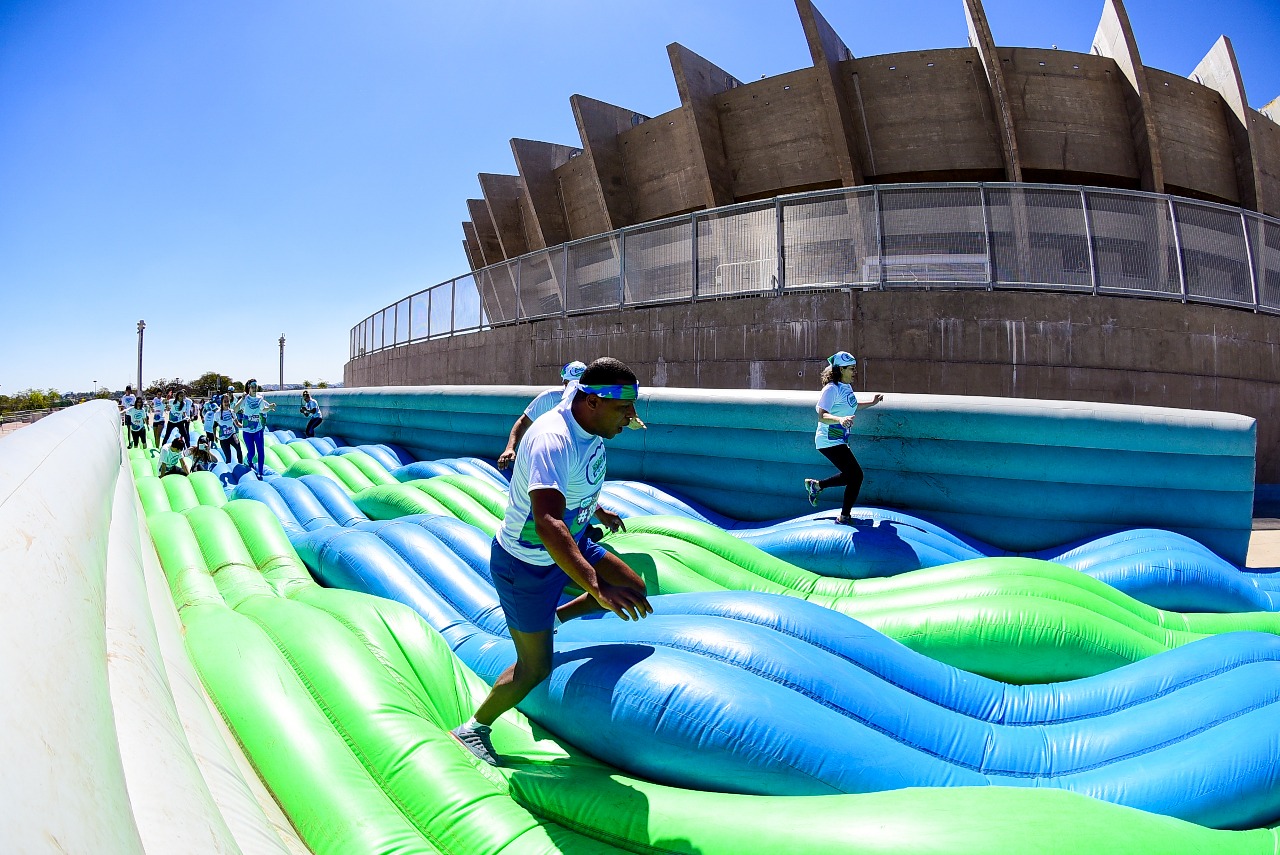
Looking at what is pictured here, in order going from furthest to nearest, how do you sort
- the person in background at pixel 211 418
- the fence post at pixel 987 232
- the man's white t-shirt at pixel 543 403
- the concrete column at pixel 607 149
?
the concrete column at pixel 607 149 → the person in background at pixel 211 418 → the fence post at pixel 987 232 → the man's white t-shirt at pixel 543 403

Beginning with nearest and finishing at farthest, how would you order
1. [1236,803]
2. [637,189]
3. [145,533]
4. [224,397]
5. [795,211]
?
[1236,803], [145,533], [795,211], [224,397], [637,189]

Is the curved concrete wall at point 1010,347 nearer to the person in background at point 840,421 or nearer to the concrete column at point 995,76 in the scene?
the person in background at point 840,421

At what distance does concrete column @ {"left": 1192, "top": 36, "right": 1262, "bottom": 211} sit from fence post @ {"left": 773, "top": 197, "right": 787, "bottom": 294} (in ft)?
54.2

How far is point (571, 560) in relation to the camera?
2457 mm

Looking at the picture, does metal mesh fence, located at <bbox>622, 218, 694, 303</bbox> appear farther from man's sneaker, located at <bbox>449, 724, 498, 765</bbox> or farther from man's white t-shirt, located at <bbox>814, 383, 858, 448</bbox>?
man's sneaker, located at <bbox>449, 724, 498, 765</bbox>

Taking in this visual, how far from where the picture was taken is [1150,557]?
5.16 metres

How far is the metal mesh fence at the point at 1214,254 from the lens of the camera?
29.8 feet

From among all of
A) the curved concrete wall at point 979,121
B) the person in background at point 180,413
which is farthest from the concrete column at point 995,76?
the person in background at point 180,413

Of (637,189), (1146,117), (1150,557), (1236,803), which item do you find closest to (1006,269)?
(1150,557)

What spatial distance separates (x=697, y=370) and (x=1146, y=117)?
15042 millimetres

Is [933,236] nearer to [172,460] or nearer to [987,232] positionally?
[987,232]

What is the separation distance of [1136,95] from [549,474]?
2126cm

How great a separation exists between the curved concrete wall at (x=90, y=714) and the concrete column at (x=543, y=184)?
75.6 feet

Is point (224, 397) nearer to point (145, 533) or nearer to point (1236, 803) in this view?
point (145, 533)
